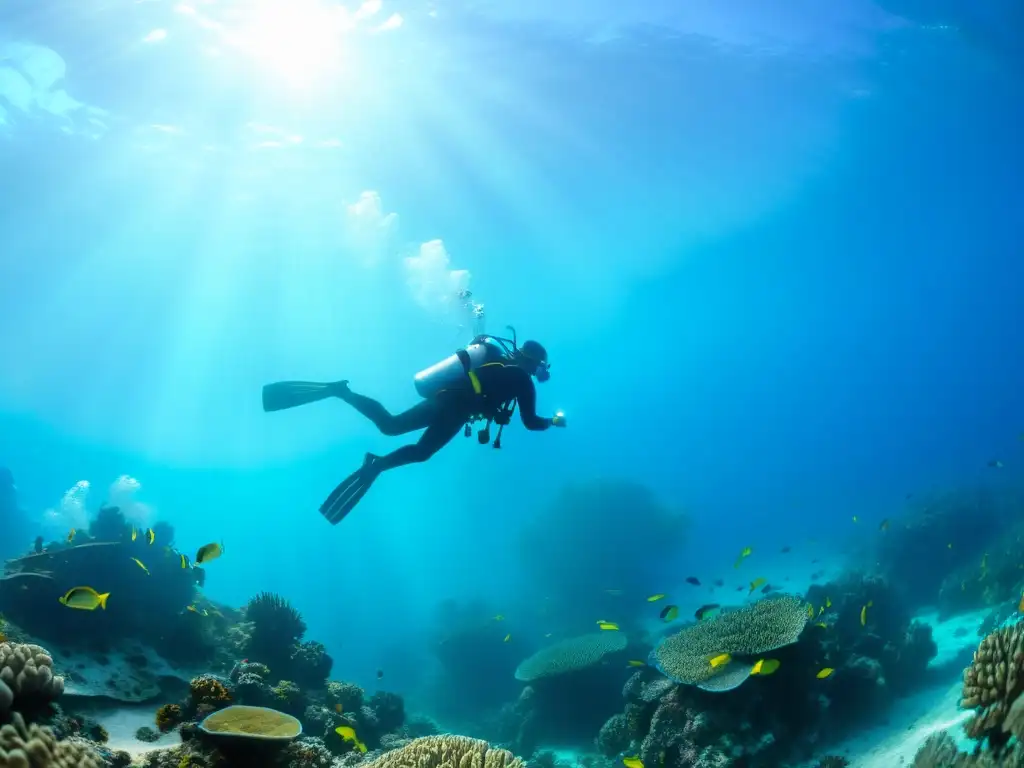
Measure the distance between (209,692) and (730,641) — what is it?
7341 millimetres

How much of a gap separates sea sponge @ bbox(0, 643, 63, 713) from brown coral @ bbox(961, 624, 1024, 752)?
7.53m

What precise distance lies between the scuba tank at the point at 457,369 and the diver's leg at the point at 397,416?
0.87 ft

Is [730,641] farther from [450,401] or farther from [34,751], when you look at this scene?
[34,751]

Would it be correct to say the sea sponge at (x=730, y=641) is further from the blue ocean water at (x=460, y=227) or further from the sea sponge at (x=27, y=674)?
the blue ocean water at (x=460, y=227)

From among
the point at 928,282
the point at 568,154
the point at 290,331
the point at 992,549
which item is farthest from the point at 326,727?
the point at 928,282

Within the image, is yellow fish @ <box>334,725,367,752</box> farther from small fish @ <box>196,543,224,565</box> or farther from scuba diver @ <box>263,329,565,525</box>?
small fish @ <box>196,543,224,565</box>

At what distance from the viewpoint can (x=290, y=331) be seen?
224ft

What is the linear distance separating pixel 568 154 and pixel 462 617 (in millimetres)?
32006

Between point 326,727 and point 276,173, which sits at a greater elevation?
point 276,173

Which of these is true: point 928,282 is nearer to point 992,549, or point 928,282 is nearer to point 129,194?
point 992,549

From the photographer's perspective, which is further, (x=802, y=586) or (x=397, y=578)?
(x=397, y=578)

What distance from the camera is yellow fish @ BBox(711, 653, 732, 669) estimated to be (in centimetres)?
689

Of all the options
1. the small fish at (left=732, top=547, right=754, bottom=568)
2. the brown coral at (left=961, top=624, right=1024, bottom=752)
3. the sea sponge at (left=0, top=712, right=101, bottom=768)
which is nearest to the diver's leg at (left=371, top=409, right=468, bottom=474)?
the sea sponge at (left=0, top=712, right=101, bottom=768)

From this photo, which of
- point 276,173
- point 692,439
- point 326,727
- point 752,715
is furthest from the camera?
point 692,439
